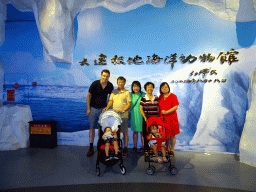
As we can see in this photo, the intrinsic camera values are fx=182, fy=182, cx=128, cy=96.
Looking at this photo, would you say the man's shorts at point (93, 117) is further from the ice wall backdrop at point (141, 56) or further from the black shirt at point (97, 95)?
the ice wall backdrop at point (141, 56)

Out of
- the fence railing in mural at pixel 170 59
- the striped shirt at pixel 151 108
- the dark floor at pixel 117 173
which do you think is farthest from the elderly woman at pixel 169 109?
the fence railing in mural at pixel 170 59

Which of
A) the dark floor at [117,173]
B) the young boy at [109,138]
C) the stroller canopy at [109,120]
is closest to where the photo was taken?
the dark floor at [117,173]

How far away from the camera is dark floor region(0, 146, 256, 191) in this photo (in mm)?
2430

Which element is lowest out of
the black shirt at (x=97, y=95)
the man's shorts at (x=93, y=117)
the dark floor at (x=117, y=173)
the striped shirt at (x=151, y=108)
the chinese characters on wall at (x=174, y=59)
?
the dark floor at (x=117, y=173)

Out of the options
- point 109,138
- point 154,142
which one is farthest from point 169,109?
point 109,138

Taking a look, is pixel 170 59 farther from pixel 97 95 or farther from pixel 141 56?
pixel 97 95

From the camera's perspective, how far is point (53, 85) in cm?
455

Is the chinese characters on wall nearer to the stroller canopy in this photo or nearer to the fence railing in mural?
the fence railing in mural

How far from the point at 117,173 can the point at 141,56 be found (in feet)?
8.64

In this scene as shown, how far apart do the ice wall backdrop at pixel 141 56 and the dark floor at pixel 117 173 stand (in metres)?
0.91

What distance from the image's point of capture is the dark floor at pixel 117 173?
2.43 meters

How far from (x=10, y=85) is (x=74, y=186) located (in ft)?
11.7

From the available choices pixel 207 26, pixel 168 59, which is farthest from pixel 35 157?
pixel 207 26

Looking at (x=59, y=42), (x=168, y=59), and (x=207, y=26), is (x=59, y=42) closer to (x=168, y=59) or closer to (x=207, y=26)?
(x=168, y=59)
